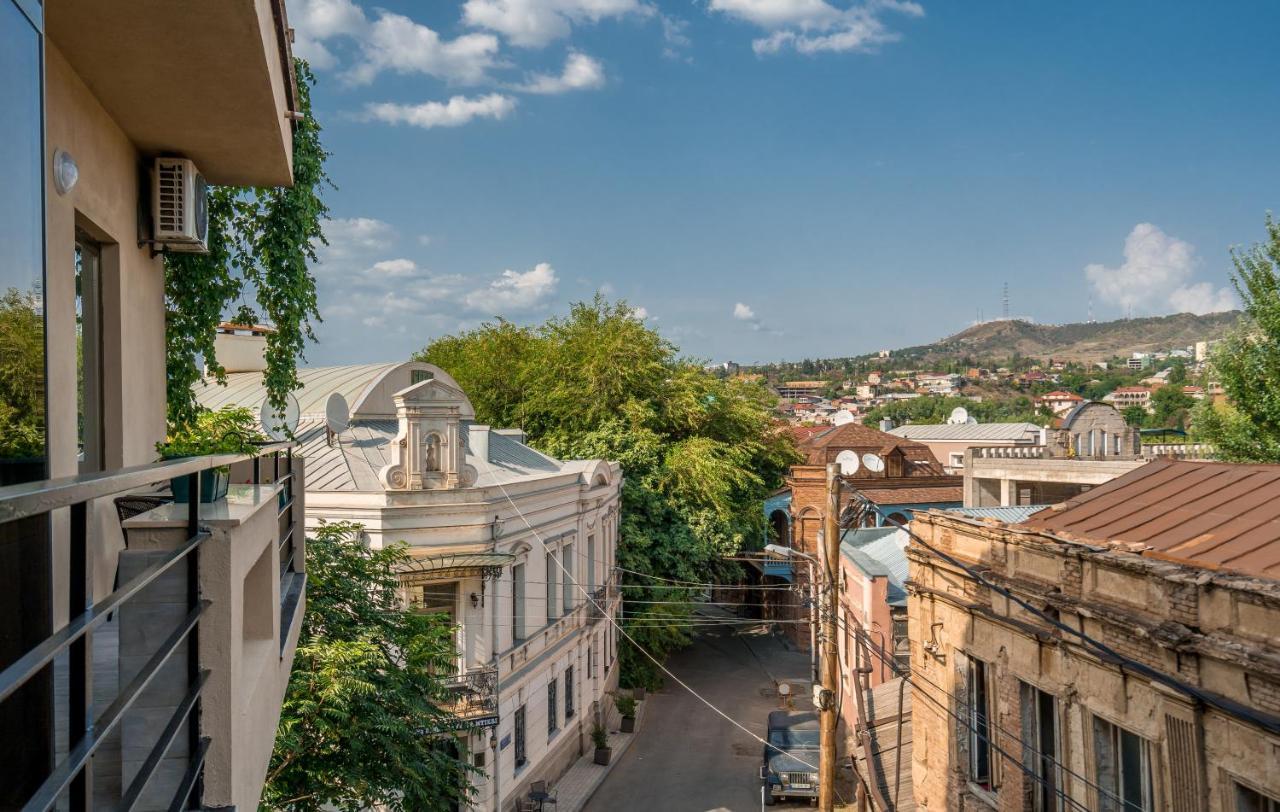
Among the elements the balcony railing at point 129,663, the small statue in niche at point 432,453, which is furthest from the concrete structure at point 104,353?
the small statue in niche at point 432,453

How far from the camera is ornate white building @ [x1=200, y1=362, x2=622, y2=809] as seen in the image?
667 inches

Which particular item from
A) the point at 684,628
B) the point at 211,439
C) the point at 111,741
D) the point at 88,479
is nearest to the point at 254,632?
the point at 211,439

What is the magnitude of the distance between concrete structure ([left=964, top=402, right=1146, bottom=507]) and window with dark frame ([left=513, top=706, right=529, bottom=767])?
18.1 m

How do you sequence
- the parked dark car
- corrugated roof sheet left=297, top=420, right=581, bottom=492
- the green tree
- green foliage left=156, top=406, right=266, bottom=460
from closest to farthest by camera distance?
green foliage left=156, top=406, right=266, bottom=460
corrugated roof sheet left=297, top=420, right=581, bottom=492
the parked dark car
the green tree

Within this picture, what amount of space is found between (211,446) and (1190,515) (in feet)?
29.5

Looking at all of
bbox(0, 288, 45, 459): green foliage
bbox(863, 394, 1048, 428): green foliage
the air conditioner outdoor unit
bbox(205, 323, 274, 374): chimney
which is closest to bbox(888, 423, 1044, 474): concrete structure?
bbox(205, 323, 274, 374): chimney

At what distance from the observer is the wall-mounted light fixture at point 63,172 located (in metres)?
4.46

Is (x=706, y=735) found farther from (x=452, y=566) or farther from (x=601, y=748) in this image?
(x=452, y=566)

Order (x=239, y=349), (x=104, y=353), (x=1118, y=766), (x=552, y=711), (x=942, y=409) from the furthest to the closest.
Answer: (x=942, y=409) → (x=239, y=349) → (x=552, y=711) → (x=1118, y=766) → (x=104, y=353)

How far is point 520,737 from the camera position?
765 inches

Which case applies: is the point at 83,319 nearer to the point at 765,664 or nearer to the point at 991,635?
the point at 991,635

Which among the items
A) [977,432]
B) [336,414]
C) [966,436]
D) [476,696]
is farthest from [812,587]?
[977,432]

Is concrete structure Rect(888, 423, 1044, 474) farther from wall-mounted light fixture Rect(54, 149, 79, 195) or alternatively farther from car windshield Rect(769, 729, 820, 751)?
wall-mounted light fixture Rect(54, 149, 79, 195)

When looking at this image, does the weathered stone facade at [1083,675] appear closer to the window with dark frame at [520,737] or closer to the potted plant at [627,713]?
the window with dark frame at [520,737]
